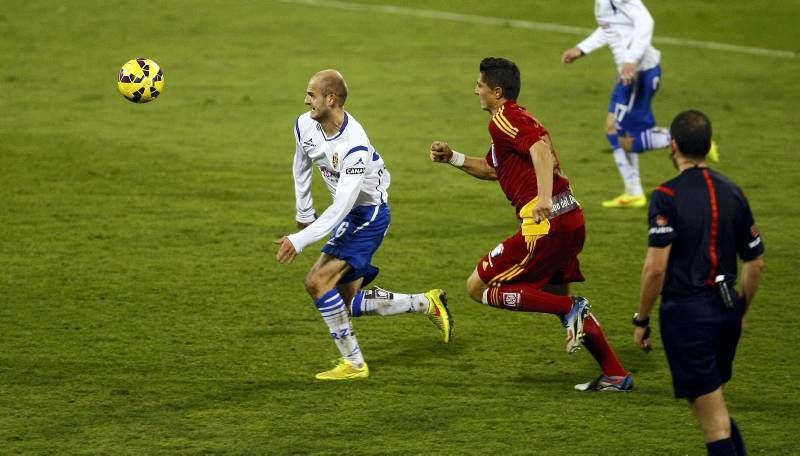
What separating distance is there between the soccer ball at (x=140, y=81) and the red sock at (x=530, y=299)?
15.0ft

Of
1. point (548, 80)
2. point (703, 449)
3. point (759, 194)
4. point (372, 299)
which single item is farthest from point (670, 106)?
point (703, 449)

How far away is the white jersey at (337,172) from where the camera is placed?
9.12 metres

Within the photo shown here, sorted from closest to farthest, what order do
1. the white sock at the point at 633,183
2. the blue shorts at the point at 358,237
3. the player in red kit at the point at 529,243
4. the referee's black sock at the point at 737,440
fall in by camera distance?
1. the referee's black sock at the point at 737,440
2. the player in red kit at the point at 529,243
3. the blue shorts at the point at 358,237
4. the white sock at the point at 633,183

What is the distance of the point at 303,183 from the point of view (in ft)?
33.3

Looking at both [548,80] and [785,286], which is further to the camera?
[548,80]

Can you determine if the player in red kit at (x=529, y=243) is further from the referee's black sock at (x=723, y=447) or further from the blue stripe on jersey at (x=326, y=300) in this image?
the referee's black sock at (x=723, y=447)

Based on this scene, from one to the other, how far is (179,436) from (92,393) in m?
1.12

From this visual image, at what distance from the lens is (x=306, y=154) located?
996 cm

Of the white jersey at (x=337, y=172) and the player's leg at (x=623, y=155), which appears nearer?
the white jersey at (x=337, y=172)

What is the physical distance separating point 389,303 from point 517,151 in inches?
72.9

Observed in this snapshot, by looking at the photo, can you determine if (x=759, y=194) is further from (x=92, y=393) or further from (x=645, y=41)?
(x=92, y=393)

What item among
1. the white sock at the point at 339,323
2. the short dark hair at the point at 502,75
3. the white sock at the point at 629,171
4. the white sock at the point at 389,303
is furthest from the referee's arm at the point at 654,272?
the white sock at the point at 629,171

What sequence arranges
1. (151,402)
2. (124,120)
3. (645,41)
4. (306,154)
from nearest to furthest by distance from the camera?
(151,402) → (306,154) → (645,41) → (124,120)

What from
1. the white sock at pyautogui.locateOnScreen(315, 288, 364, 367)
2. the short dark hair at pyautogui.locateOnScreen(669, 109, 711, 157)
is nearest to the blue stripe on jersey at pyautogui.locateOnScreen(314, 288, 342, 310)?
the white sock at pyautogui.locateOnScreen(315, 288, 364, 367)
